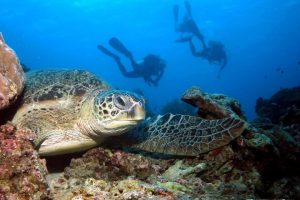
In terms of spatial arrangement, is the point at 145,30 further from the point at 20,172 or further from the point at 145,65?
the point at 20,172

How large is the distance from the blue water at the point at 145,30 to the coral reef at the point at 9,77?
2176cm

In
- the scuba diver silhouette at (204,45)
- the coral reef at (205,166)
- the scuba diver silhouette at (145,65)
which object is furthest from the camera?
the scuba diver silhouette at (204,45)

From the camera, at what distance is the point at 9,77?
2934 mm

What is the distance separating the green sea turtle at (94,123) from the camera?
12.4 feet

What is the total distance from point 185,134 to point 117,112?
1.16 metres

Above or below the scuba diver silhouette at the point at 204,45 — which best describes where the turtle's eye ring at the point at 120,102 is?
below

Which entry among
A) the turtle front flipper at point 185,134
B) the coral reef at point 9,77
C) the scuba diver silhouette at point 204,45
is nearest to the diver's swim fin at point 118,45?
the scuba diver silhouette at point 204,45

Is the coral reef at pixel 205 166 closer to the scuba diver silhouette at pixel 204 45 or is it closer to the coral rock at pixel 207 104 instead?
the coral rock at pixel 207 104

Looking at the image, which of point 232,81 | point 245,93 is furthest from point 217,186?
point 245,93

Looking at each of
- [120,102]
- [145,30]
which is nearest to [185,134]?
[120,102]

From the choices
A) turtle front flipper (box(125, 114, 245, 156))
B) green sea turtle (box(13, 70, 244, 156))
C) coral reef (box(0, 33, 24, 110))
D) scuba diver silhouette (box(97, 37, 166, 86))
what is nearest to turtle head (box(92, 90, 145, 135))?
green sea turtle (box(13, 70, 244, 156))

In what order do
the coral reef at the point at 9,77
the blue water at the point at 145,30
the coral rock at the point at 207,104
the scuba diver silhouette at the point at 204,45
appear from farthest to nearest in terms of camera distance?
the blue water at the point at 145,30 < the scuba diver silhouette at the point at 204,45 < the coral rock at the point at 207,104 < the coral reef at the point at 9,77

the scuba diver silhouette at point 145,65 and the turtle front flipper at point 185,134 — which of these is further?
the scuba diver silhouette at point 145,65

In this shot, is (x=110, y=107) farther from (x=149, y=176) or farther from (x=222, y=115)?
(x=222, y=115)
